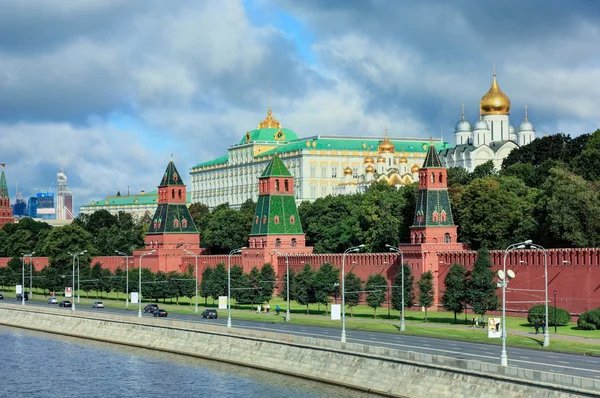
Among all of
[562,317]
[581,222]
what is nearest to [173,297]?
[581,222]

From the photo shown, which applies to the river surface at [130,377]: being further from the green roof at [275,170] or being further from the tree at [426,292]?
the green roof at [275,170]

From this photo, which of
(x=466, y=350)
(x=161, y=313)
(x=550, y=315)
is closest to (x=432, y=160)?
(x=161, y=313)

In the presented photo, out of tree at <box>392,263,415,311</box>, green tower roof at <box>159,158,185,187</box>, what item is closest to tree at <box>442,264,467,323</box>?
tree at <box>392,263,415,311</box>

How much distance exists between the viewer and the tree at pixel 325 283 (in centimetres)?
10434

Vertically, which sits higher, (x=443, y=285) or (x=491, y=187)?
(x=491, y=187)

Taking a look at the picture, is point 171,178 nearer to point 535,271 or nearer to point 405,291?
point 405,291

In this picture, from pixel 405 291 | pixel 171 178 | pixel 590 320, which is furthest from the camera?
pixel 171 178

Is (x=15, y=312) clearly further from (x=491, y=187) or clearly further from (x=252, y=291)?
(x=491, y=187)

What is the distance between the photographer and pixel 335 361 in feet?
215

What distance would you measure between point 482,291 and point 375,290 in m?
11.9

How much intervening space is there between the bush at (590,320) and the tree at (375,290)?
19.6m

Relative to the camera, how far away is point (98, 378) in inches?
2849

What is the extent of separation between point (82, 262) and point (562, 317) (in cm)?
8508

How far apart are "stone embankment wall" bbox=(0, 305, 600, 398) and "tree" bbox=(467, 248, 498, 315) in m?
20.4
